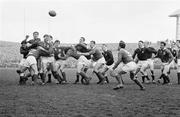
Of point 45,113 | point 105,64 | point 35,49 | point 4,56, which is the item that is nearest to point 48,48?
point 35,49

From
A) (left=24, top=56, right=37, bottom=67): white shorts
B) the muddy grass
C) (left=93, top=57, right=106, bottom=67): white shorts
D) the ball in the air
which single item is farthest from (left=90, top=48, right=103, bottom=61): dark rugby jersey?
the muddy grass

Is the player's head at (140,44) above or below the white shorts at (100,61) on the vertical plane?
above

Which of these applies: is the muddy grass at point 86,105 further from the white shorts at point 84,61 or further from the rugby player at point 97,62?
the rugby player at point 97,62

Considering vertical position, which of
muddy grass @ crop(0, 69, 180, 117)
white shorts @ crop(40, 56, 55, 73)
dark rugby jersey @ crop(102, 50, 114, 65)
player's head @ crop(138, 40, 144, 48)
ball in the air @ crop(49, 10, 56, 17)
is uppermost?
ball in the air @ crop(49, 10, 56, 17)

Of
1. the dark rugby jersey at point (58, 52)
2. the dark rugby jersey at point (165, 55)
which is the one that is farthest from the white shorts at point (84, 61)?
the dark rugby jersey at point (165, 55)

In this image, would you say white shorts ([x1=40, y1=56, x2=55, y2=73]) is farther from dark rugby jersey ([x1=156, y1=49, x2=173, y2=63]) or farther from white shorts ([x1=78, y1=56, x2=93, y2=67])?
dark rugby jersey ([x1=156, y1=49, x2=173, y2=63])

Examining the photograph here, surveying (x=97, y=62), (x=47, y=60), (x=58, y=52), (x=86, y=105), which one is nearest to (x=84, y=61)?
(x=97, y=62)

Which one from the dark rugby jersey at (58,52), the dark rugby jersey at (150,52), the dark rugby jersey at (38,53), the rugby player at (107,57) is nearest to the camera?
the dark rugby jersey at (38,53)

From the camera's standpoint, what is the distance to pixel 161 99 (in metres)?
9.84

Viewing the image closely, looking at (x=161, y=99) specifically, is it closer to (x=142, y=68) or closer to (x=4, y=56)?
(x=142, y=68)

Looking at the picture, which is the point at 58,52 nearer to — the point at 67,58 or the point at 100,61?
the point at 67,58

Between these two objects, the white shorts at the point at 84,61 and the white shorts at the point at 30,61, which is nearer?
the white shorts at the point at 30,61

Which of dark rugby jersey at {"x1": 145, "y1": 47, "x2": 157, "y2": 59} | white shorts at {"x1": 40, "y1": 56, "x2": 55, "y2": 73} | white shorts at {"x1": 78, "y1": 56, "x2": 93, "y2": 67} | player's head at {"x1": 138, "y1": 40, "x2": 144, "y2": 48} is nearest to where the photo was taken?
white shorts at {"x1": 40, "y1": 56, "x2": 55, "y2": 73}

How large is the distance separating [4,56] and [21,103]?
147 ft
